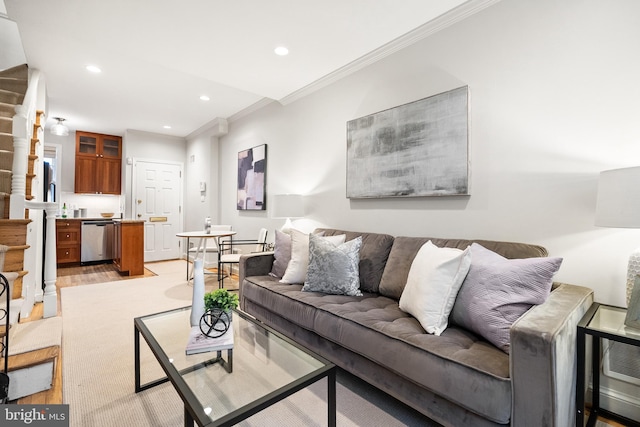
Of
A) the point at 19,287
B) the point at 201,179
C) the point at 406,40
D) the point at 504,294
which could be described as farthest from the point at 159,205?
the point at 504,294

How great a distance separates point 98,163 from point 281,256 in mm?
5546

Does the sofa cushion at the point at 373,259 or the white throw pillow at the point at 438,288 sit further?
the sofa cushion at the point at 373,259

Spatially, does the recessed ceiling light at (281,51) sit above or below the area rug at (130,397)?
above

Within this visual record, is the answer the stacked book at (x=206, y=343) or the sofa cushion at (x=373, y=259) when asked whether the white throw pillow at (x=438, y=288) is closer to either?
the sofa cushion at (x=373, y=259)

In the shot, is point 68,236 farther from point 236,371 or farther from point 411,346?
point 411,346

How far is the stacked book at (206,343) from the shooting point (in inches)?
56.9

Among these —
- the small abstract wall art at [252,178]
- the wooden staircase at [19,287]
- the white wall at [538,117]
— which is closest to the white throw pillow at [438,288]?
the white wall at [538,117]

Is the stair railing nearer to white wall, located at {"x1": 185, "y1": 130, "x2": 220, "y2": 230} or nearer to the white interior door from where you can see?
white wall, located at {"x1": 185, "y1": 130, "x2": 220, "y2": 230}

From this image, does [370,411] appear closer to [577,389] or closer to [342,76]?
[577,389]

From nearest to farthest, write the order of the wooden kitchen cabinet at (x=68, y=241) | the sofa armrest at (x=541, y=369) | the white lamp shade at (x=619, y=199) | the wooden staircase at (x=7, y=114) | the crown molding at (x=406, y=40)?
the sofa armrest at (x=541, y=369) < the white lamp shade at (x=619, y=199) < the crown molding at (x=406, y=40) < the wooden staircase at (x=7, y=114) < the wooden kitchen cabinet at (x=68, y=241)

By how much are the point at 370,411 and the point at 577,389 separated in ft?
3.09

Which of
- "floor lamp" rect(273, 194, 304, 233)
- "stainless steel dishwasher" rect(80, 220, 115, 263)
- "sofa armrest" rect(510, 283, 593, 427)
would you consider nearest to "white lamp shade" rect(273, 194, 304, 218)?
"floor lamp" rect(273, 194, 304, 233)

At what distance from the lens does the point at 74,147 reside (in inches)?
238

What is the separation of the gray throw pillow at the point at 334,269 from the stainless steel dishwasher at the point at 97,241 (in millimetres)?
5108
